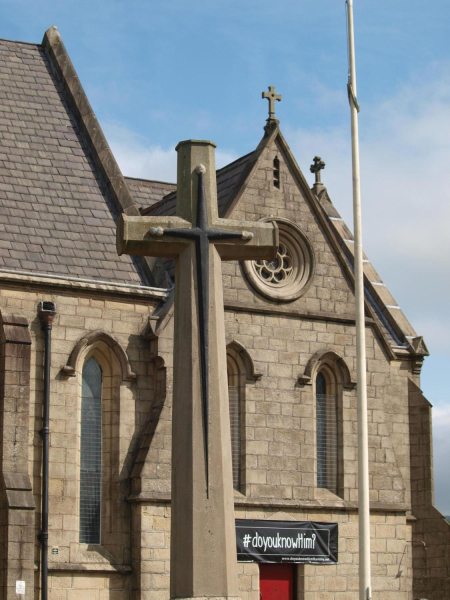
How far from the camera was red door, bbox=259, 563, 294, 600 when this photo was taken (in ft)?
80.1

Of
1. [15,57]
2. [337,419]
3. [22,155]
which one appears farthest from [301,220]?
[15,57]

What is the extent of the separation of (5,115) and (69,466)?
27.5ft

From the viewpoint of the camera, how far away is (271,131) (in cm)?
2634

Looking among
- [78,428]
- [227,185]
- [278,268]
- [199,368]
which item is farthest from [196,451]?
[227,185]

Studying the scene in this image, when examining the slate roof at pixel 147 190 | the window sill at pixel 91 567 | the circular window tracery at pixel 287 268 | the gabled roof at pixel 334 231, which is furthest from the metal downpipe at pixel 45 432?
the slate roof at pixel 147 190

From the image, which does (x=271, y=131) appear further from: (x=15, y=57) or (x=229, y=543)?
(x=229, y=543)

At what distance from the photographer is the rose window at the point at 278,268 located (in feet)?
84.3

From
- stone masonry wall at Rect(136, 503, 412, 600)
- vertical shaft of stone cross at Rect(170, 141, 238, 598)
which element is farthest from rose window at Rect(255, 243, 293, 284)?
vertical shaft of stone cross at Rect(170, 141, 238, 598)

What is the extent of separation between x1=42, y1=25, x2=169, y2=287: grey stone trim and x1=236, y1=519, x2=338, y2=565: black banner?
5200 millimetres

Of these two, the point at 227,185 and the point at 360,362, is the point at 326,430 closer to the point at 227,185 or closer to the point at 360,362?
the point at 360,362

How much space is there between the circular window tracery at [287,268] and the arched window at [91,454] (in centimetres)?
388

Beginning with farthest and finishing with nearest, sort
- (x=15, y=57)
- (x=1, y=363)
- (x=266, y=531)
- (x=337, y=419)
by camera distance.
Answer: (x=15, y=57)
(x=337, y=419)
(x=266, y=531)
(x=1, y=363)

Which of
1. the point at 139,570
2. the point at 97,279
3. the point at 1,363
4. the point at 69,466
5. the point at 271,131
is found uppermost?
the point at 271,131

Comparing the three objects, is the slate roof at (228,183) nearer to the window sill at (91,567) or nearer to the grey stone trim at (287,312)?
the grey stone trim at (287,312)
